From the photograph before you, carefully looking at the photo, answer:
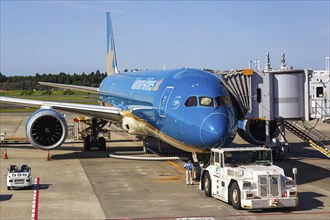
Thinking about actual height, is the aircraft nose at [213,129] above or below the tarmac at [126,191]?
above

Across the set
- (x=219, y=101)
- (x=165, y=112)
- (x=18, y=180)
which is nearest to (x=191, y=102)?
(x=219, y=101)

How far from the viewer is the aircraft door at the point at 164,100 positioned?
22.0 metres

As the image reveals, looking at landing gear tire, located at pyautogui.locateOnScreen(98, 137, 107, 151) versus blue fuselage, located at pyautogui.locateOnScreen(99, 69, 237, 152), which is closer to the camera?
blue fuselage, located at pyautogui.locateOnScreen(99, 69, 237, 152)

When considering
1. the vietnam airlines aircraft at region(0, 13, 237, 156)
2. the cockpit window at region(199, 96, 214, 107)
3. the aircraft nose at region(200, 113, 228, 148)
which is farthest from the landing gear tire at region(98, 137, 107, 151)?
the aircraft nose at region(200, 113, 228, 148)

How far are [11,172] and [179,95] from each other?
271 inches

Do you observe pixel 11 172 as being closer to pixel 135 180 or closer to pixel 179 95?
pixel 135 180

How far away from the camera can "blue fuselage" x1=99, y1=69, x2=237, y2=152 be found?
737 inches

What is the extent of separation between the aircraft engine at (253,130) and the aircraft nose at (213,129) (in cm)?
719

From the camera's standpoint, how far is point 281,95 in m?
23.5

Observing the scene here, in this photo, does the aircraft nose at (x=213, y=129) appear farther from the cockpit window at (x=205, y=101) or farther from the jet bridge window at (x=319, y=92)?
the jet bridge window at (x=319, y=92)

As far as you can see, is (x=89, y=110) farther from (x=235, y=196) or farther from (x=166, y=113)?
(x=235, y=196)

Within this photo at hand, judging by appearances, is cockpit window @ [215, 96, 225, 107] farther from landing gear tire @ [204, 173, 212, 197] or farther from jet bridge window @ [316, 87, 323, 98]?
jet bridge window @ [316, 87, 323, 98]

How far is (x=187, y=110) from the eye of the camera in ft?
65.5

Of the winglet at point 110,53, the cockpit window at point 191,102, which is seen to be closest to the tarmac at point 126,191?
the cockpit window at point 191,102
